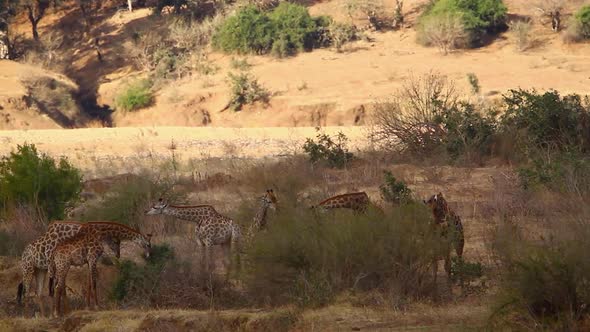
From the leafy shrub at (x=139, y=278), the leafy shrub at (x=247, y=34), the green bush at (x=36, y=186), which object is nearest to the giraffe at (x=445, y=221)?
the leafy shrub at (x=139, y=278)

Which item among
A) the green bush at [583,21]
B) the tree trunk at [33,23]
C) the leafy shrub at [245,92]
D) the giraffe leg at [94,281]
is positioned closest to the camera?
the giraffe leg at [94,281]

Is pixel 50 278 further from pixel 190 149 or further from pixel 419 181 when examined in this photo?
pixel 190 149

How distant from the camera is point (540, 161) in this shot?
61.1 ft

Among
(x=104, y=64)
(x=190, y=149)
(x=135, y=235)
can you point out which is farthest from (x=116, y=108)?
(x=135, y=235)

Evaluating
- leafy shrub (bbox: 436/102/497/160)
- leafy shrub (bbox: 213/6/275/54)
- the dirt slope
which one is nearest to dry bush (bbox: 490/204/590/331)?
leafy shrub (bbox: 436/102/497/160)

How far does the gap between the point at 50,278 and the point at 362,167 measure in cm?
1075

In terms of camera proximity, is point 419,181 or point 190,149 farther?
point 190,149

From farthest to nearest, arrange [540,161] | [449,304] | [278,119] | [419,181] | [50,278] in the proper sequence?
[278,119] < [419,181] < [540,161] < [50,278] < [449,304]

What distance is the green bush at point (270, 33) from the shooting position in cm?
4922

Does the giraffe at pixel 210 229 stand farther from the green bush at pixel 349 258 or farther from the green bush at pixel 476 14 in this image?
the green bush at pixel 476 14

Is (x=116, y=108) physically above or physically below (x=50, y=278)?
below

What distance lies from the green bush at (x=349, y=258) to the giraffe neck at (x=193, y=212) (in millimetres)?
1673

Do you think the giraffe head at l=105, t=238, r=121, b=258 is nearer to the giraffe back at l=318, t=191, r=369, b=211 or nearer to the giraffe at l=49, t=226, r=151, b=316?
the giraffe at l=49, t=226, r=151, b=316

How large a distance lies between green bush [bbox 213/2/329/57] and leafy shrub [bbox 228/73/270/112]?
538 centimetres
